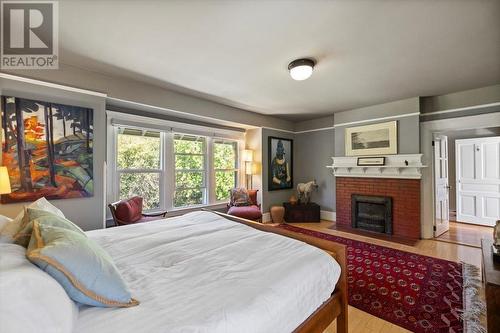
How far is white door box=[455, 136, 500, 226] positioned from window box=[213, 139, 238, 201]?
5109 millimetres

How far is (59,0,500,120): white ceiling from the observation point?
1753 mm

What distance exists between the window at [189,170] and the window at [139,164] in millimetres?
349

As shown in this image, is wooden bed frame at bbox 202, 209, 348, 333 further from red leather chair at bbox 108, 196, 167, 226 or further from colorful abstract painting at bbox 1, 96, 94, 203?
colorful abstract painting at bbox 1, 96, 94, 203

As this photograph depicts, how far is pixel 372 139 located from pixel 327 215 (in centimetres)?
202

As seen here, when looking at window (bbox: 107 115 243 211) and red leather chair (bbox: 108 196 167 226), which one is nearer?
red leather chair (bbox: 108 196 167 226)

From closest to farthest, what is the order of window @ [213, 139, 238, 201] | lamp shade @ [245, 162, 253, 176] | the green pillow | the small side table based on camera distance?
the green pillow < the small side table < window @ [213, 139, 238, 201] < lamp shade @ [245, 162, 253, 176]

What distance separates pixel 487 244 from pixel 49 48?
4.89 m

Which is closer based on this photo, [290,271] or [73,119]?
[290,271]

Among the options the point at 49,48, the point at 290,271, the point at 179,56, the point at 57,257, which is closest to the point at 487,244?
the point at 290,271

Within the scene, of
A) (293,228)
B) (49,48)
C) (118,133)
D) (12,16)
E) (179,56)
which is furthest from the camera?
(293,228)

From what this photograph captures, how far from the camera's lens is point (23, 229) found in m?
1.23

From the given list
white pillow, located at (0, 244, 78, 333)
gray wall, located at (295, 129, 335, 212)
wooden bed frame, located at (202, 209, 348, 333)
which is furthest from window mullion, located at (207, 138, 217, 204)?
white pillow, located at (0, 244, 78, 333)

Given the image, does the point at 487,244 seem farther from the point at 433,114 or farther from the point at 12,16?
the point at 12,16

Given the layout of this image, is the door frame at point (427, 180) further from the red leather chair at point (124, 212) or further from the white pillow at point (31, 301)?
the white pillow at point (31, 301)
